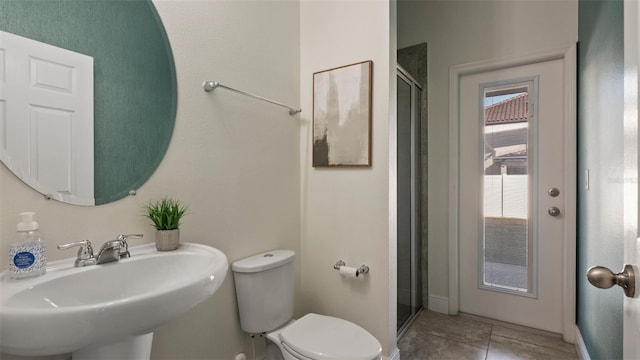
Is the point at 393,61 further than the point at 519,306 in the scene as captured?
No

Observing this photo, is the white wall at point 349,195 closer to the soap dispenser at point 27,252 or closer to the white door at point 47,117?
the white door at point 47,117

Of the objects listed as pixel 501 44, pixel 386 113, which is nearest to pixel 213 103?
pixel 386 113

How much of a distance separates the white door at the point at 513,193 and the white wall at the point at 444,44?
130mm

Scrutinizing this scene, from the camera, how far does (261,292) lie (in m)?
1.47

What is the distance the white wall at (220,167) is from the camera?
3.53 feet

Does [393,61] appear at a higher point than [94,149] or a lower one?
higher

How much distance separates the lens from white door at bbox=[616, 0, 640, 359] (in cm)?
55

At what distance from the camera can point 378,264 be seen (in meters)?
1.68

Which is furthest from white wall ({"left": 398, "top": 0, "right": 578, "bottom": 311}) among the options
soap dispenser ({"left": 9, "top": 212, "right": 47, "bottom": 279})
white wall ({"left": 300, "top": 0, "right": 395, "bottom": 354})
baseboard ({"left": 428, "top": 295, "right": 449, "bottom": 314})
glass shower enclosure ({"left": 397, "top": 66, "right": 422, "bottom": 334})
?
soap dispenser ({"left": 9, "top": 212, "right": 47, "bottom": 279})

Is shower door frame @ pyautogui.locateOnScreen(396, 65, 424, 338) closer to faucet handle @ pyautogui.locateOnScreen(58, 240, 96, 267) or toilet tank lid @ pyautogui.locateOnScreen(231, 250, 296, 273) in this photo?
toilet tank lid @ pyautogui.locateOnScreen(231, 250, 296, 273)

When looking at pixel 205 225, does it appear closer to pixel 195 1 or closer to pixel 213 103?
pixel 213 103

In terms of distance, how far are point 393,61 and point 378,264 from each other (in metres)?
1.13

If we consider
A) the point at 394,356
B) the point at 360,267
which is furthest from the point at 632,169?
the point at 394,356

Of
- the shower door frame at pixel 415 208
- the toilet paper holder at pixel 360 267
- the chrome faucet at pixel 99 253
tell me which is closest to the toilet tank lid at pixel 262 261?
the toilet paper holder at pixel 360 267
